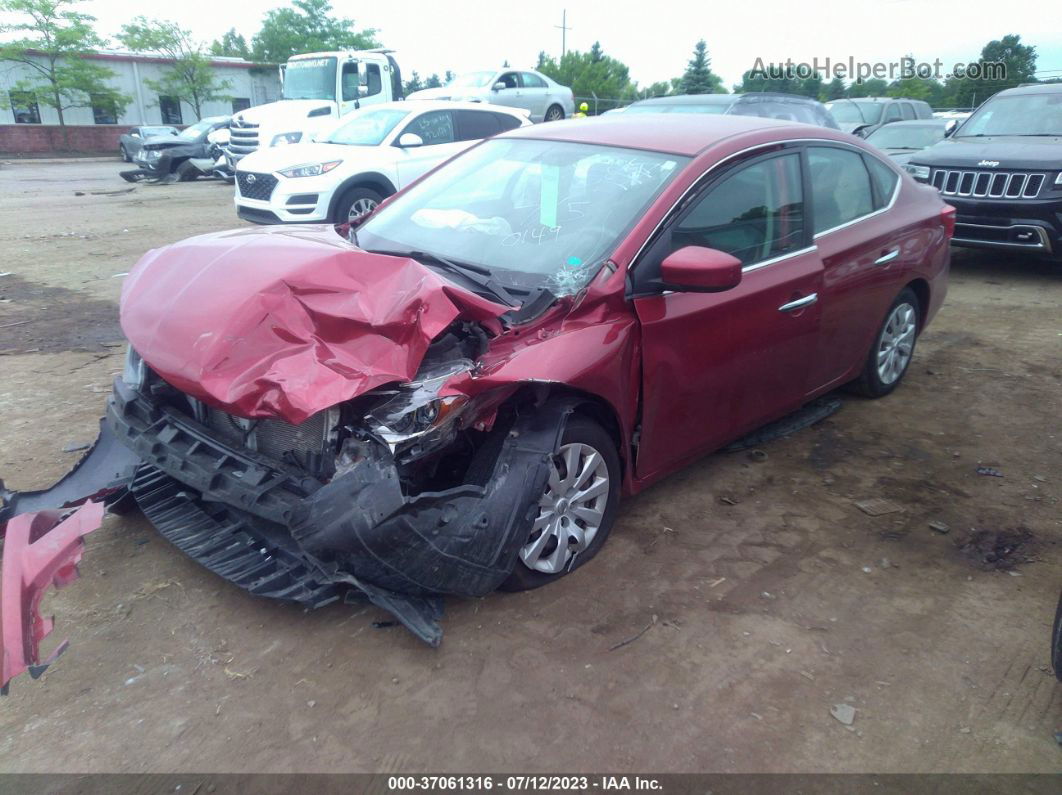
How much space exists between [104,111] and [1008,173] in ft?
124

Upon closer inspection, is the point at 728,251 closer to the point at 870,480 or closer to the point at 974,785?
the point at 870,480

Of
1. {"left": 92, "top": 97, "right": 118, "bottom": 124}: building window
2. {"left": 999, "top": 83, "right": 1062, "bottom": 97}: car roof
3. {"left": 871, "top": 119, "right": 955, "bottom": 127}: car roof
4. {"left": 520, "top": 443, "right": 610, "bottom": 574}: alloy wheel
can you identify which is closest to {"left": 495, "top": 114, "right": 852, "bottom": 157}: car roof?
{"left": 520, "top": 443, "right": 610, "bottom": 574}: alloy wheel

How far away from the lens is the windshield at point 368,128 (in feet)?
35.0

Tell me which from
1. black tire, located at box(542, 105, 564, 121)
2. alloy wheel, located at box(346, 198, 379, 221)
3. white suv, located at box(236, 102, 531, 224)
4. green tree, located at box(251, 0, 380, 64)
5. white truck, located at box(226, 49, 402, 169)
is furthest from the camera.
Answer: green tree, located at box(251, 0, 380, 64)

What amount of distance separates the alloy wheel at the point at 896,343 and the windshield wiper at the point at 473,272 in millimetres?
2807

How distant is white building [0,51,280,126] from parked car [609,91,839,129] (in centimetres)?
3255

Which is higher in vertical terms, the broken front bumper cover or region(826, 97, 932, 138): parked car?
region(826, 97, 932, 138): parked car

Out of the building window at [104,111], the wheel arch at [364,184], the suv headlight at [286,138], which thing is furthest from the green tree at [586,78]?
the wheel arch at [364,184]

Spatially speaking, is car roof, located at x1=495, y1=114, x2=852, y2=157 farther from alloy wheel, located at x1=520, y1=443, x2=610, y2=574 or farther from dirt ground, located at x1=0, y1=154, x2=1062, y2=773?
dirt ground, located at x1=0, y1=154, x2=1062, y2=773

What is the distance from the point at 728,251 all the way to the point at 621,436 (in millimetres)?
1031

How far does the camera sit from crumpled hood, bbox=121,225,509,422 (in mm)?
2770

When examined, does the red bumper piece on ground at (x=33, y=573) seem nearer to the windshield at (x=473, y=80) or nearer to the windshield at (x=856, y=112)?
the windshield at (x=856, y=112)

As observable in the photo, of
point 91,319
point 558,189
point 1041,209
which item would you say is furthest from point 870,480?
point 91,319

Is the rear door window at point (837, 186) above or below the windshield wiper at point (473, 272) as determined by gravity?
above
